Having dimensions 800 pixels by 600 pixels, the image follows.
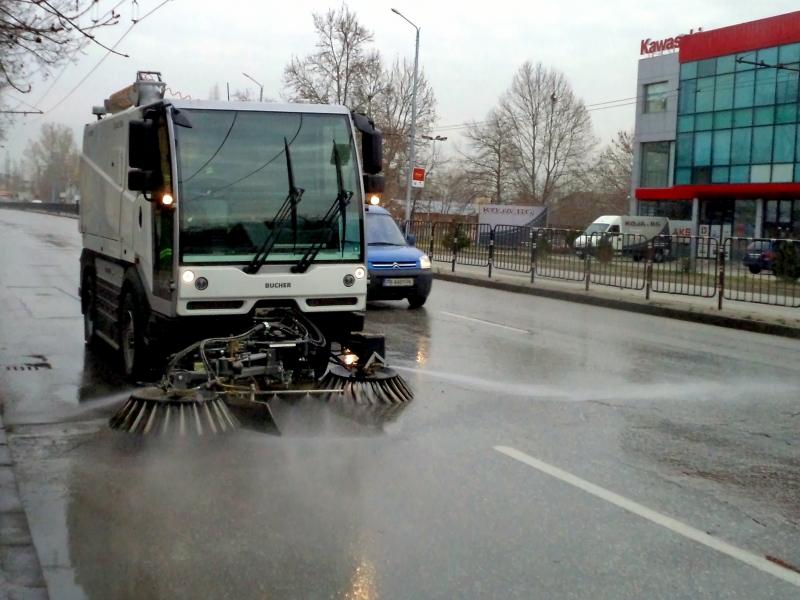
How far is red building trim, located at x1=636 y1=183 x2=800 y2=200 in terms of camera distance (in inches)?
1884

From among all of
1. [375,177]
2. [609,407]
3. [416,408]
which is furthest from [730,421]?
[375,177]

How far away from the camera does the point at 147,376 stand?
9023mm

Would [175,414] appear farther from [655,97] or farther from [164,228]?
[655,97]

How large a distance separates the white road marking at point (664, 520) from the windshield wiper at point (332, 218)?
2.59 m

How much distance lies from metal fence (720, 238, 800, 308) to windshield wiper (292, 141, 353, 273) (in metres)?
10.9

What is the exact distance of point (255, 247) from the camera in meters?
8.16

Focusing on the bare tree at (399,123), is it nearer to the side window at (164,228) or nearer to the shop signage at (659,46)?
the shop signage at (659,46)

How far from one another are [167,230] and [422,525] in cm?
410

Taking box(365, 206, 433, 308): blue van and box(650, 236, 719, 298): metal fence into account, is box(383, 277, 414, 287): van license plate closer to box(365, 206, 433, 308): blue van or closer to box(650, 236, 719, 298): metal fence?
box(365, 206, 433, 308): blue van

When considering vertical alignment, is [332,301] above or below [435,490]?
above

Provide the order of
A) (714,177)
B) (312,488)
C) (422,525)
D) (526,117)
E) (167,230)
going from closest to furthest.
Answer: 1. (422,525)
2. (312,488)
3. (167,230)
4. (714,177)
5. (526,117)

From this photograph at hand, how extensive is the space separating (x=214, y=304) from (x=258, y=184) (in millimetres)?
1119

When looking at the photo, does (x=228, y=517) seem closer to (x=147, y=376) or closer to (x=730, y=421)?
(x=147, y=376)

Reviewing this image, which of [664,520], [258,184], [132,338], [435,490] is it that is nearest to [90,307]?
[132,338]
